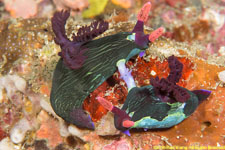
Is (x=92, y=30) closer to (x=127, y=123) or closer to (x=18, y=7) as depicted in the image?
(x=127, y=123)

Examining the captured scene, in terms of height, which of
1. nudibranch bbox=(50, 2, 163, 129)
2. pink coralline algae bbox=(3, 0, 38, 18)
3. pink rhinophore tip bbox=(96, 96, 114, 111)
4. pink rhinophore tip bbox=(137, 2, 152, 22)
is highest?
pink coralline algae bbox=(3, 0, 38, 18)

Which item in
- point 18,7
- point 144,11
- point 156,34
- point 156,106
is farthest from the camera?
point 18,7

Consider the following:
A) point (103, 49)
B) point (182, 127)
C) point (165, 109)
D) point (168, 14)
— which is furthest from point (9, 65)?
point (168, 14)

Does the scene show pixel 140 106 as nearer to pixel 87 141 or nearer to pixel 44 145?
pixel 87 141

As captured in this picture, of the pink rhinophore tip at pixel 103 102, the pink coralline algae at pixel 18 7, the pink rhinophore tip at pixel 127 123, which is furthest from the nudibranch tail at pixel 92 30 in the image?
the pink coralline algae at pixel 18 7

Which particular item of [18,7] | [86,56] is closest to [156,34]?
[86,56]

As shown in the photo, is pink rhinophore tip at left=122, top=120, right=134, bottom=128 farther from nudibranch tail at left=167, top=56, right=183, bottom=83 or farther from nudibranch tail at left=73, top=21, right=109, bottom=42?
nudibranch tail at left=73, top=21, right=109, bottom=42

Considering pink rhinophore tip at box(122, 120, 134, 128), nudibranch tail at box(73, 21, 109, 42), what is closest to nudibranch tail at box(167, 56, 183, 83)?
pink rhinophore tip at box(122, 120, 134, 128)

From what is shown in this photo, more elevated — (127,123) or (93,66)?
(93,66)

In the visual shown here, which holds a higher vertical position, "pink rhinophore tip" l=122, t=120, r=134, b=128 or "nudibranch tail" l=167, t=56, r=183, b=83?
"nudibranch tail" l=167, t=56, r=183, b=83
